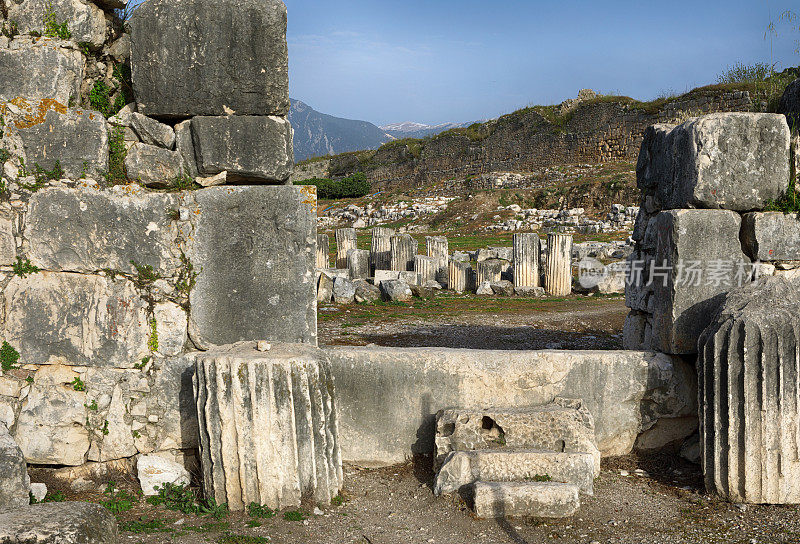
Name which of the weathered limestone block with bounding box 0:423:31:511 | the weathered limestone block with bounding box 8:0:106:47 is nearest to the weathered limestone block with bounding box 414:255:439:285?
the weathered limestone block with bounding box 8:0:106:47

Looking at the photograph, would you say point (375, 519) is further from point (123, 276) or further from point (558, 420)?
point (123, 276)

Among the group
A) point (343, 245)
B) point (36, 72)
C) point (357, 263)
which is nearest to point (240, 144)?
point (36, 72)

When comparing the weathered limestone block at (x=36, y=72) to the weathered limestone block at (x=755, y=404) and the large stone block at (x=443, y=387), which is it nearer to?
the large stone block at (x=443, y=387)

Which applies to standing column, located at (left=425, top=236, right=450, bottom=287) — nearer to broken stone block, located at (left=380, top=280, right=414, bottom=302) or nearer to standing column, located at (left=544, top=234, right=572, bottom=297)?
broken stone block, located at (left=380, top=280, right=414, bottom=302)

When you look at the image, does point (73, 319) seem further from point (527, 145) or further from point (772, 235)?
point (527, 145)

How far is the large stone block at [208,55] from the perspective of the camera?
4.06 meters

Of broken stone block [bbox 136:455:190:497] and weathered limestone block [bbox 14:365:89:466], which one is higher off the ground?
weathered limestone block [bbox 14:365:89:466]

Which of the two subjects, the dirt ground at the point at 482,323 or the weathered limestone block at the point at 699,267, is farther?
the dirt ground at the point at 482,323

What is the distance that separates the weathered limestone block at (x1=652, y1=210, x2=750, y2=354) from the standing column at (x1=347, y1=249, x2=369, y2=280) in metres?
12.5

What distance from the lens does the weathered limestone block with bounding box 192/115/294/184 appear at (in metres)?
4.15

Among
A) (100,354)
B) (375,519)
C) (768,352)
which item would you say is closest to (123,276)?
(100,354)

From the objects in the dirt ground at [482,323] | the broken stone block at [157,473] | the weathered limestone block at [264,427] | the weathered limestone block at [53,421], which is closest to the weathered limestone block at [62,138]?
the weathered limestone block at [53,421]

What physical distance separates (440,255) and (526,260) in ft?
→ 8.81

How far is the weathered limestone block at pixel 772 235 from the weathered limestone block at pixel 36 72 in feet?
15.7
